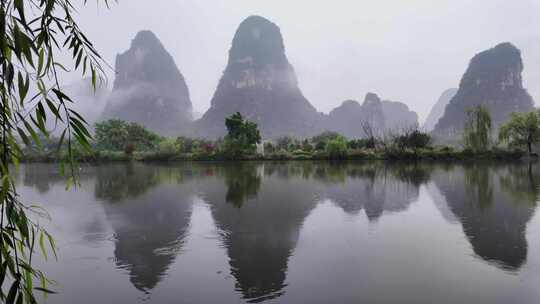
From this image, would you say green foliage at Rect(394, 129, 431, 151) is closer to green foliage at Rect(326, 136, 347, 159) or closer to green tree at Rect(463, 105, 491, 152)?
green tree at Rect(463, 105, 491, 152)

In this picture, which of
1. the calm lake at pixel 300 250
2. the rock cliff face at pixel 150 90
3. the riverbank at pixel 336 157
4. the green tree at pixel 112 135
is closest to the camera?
the calm lake at pixel 300 250

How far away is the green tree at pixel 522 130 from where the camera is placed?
35.2 metres

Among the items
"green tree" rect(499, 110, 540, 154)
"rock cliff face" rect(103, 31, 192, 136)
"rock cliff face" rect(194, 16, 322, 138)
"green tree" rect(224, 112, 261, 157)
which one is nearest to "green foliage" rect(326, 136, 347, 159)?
"green tree" rect(224, 112, 261, 157)

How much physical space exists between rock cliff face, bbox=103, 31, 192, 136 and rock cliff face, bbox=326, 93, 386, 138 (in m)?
58.2

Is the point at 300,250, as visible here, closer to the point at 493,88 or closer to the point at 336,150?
the point at 336,150

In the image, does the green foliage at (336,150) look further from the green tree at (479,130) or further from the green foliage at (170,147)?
the green foliage at (170,147)

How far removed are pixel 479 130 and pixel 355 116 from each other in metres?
107

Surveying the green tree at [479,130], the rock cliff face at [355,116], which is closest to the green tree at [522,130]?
the green tree at [479,130]

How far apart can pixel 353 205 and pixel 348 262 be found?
496 centimetres

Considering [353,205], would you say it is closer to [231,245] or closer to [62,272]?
[231,245]

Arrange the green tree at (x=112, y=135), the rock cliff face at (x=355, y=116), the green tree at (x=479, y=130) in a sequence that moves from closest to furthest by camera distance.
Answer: the green tree at (x=479, y=130)
the green tree at (x=112, y=135)
the rock cliff face at (x=355, y=116)

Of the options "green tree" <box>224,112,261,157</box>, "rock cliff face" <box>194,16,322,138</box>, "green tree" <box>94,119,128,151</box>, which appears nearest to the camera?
"green tree" <box>224,112,261,157</box>

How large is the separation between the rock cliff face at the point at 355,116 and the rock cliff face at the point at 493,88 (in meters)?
34.1

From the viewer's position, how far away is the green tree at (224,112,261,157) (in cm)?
4006
